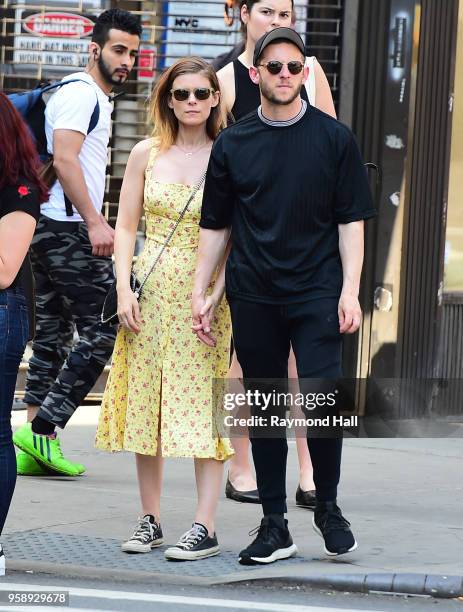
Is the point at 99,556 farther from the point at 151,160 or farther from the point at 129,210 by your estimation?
the point at 151,160

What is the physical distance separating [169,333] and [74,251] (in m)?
1.64

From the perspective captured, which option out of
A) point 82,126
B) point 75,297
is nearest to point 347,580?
point 75,297

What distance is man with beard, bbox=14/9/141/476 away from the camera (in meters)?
6.90

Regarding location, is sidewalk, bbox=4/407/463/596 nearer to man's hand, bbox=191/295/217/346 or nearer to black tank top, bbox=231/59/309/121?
man's hand, bbox=191/295/217/346

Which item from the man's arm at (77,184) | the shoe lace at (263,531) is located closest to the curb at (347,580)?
the shoe lace at (263,531)

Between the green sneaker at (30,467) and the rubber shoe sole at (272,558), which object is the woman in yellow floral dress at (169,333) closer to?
the rubber shoe sole at (272,558)

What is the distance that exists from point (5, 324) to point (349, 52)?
4625 millimetres

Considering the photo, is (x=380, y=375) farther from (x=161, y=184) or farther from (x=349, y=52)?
(x=161, y=184)

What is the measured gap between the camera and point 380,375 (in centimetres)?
918

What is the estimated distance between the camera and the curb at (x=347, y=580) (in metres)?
5.05

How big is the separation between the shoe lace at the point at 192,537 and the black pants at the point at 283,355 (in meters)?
0.25

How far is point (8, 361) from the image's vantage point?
503 centimetres

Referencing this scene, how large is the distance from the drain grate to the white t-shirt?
186cm

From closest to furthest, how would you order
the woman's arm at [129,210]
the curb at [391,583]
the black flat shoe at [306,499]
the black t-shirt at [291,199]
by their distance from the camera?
the curb at [391,583]
the black t-shirt at [291,199]
the woman's arm at [129,210]
the black flat shoe at [306,499]
